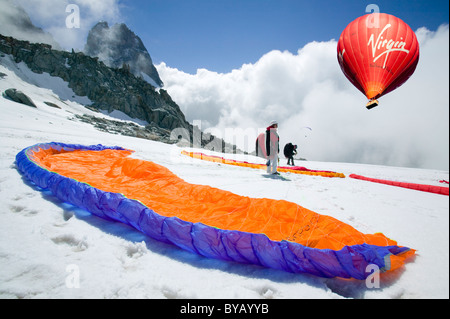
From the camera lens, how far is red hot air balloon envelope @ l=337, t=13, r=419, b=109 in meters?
6.05

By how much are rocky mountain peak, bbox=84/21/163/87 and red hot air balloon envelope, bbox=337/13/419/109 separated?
402ft

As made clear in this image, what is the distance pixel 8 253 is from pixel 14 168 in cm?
342

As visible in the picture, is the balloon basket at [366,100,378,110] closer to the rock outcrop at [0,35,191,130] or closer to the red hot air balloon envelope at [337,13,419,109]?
the red hot air balloon envelope at [337,13,419,109]

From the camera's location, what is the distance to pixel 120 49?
383 ft

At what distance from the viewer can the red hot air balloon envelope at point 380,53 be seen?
19.9 feet

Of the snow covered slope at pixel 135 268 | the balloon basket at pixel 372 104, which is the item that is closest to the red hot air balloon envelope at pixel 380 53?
the balloon basket at pixel 372 104

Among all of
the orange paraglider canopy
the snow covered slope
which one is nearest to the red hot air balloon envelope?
the snow covered slope

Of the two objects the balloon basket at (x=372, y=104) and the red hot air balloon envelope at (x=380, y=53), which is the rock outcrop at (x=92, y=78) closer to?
the red hot air balloon envelope at (x=380, y=53)

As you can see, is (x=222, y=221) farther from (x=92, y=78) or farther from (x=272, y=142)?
(x=92, y=78)

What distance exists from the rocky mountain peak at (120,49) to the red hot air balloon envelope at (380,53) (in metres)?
122

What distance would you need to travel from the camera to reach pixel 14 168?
13.1ft

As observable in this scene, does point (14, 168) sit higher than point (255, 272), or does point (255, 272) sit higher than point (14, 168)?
point (14, 168)
